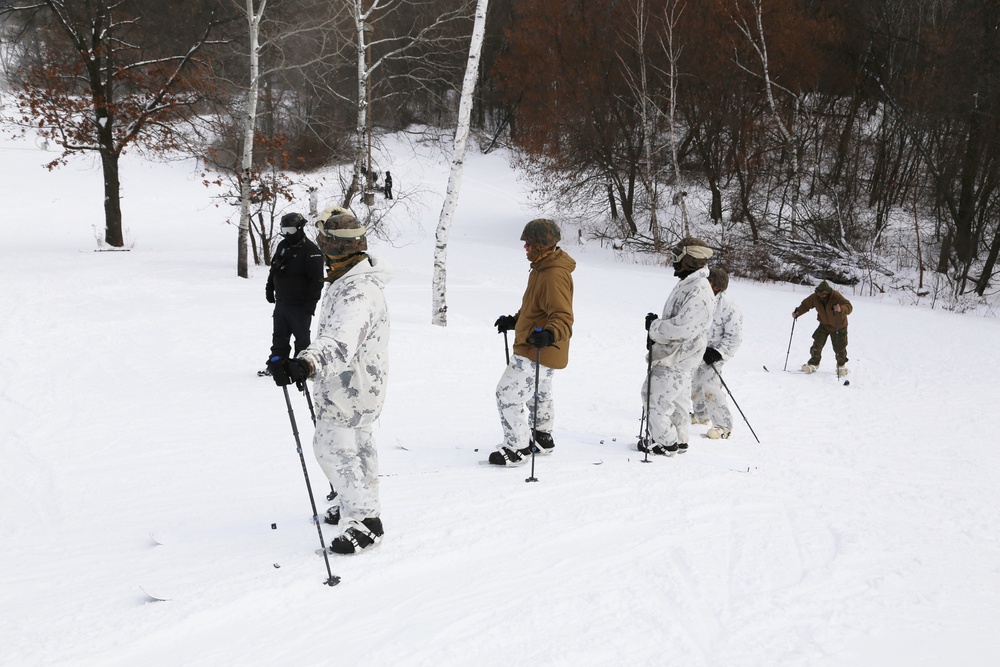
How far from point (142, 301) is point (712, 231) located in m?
17.9

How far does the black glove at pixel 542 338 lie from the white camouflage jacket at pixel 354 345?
1.36m

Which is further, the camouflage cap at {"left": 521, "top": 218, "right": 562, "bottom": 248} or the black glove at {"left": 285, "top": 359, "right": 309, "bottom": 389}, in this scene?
the camouflage cap at {"left": 521, "top": 218, "right": 562, "bottom": 248}

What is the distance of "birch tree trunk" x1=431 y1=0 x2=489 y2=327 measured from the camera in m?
9.90

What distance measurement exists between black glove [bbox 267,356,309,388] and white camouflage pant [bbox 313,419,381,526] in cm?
61

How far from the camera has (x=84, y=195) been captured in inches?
1005

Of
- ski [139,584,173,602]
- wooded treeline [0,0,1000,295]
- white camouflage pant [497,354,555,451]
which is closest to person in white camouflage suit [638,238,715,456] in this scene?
white camouflage pant [497,354,555,451]

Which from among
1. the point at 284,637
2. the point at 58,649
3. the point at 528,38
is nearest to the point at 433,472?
the point at 284,637

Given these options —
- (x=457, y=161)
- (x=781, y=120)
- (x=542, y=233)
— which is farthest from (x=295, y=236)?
(x=781, y=120)

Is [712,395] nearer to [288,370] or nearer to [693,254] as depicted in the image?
[693,254]

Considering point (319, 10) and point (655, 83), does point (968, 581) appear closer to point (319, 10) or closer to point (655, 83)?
point (319, 10)

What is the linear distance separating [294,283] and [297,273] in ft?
0.31

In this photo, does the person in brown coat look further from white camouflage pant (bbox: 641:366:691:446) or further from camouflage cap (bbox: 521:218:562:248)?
camouflage cap (bbox: 521:218:562:248)

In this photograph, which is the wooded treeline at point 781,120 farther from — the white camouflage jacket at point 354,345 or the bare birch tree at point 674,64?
the white camouflage jacket at point 354,345

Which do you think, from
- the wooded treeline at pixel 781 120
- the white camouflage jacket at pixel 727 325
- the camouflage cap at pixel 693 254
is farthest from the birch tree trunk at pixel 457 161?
the wooded treeline at pixel 781 120
